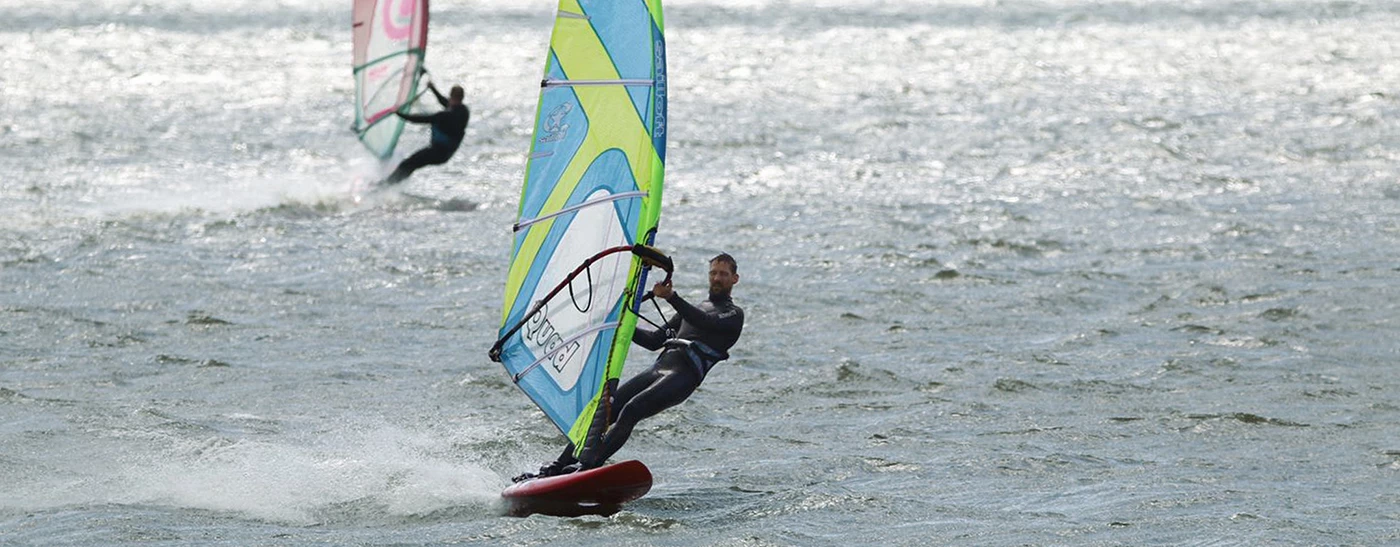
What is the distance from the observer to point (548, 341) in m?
9.91

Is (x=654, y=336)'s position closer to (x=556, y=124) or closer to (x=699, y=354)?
(x=699, y=354)

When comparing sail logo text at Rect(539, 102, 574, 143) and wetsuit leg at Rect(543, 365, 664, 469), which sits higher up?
sail logo text at Rect(539, 102, 574, 143)

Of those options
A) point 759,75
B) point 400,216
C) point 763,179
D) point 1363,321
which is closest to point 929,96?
point 759,75

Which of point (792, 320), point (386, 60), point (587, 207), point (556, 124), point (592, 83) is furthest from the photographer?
point (386, 60)

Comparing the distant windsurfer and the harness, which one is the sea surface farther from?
the harness

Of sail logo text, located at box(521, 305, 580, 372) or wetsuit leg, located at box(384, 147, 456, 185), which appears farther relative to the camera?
wetsuit leg, located at box(384, 147, 456, 185)

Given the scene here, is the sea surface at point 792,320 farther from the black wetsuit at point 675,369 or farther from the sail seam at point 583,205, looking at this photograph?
the sail seam at point 583,205

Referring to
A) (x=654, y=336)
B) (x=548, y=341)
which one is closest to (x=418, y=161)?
(x=654, y=336)

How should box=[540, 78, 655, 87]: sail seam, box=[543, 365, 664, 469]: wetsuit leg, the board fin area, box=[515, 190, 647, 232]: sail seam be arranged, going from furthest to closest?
box=[543, 365, 664, 469]: wetsuit leg, the board fin area, box=[515, 190, 647, 232]: sail seam, box=[540, 78, 655, 87]: sail seam

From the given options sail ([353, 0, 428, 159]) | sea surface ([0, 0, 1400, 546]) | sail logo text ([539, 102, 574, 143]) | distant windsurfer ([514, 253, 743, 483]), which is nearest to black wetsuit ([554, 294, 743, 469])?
distant windsurfer ([514, 253, 743, 483])

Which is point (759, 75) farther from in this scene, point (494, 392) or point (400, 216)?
point (494, 392)

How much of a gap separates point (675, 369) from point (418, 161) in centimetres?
1057

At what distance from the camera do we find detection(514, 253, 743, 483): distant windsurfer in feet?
32.0

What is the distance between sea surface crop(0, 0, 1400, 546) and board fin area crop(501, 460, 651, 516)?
0.27ft
